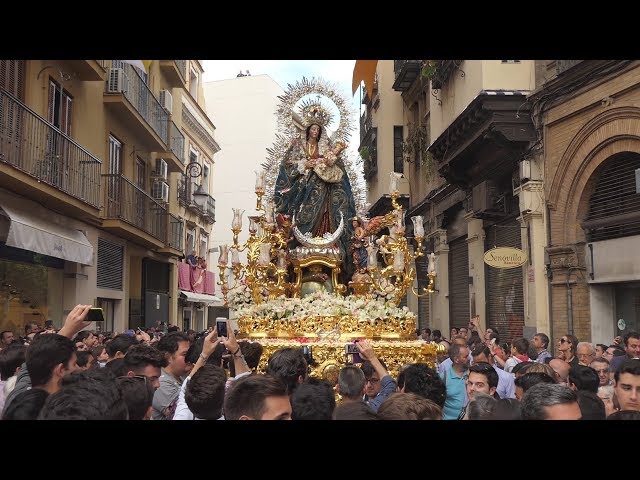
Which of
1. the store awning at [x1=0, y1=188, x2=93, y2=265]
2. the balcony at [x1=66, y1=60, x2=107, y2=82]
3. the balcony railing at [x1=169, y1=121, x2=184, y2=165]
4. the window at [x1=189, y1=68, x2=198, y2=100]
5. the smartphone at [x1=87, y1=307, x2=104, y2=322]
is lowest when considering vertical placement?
the smartphone at [x1=87, y1=307, x2=104, y2=322]

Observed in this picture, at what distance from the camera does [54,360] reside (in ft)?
13.3

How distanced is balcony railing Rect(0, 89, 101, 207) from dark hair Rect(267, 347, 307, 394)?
6.36 m

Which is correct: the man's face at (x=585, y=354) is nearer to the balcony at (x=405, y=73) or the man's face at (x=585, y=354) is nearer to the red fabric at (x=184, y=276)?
the balcony at (x=405, y=73)

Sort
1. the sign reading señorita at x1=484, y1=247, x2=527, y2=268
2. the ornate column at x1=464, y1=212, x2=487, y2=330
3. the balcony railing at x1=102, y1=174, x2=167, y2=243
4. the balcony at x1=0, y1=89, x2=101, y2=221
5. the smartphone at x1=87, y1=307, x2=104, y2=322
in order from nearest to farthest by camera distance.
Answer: the smartphone at x1=87, y1=307, x2=104, y2=322, the balcony at x1=0, y1=89, x2=101, y2=221, the sign reading señorita at x1=484, y1=247, x2=527, y2=268, the balcony railing at x1=102, y1=174, x2=167, y2=243, the ornate column at x1=464, y1=212, x2=487, y2=330

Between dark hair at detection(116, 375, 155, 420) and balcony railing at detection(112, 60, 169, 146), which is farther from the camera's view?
balcony railing at detection(112, 60, 169, 146)

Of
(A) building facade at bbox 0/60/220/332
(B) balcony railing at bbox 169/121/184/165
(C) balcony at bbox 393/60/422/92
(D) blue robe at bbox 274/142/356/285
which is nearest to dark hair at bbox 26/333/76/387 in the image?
(A) building facade at bbox 0/60/220/332

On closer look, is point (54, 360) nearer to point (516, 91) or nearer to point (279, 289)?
point (279, 289)

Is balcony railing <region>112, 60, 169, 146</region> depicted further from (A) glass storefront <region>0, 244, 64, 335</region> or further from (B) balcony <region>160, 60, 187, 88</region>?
(A) glass storefront <region>0, 244, 64, 335</region>

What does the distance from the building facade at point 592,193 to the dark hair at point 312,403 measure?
7.67 m

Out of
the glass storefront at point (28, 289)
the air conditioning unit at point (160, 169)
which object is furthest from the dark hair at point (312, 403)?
the air conditioning unit at point (160, 169)

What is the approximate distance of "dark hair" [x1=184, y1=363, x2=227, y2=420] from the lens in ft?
12.4

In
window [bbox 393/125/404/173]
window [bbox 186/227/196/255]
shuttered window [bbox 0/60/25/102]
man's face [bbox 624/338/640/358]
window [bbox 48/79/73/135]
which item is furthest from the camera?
window [bbox 186/227/196/255]
